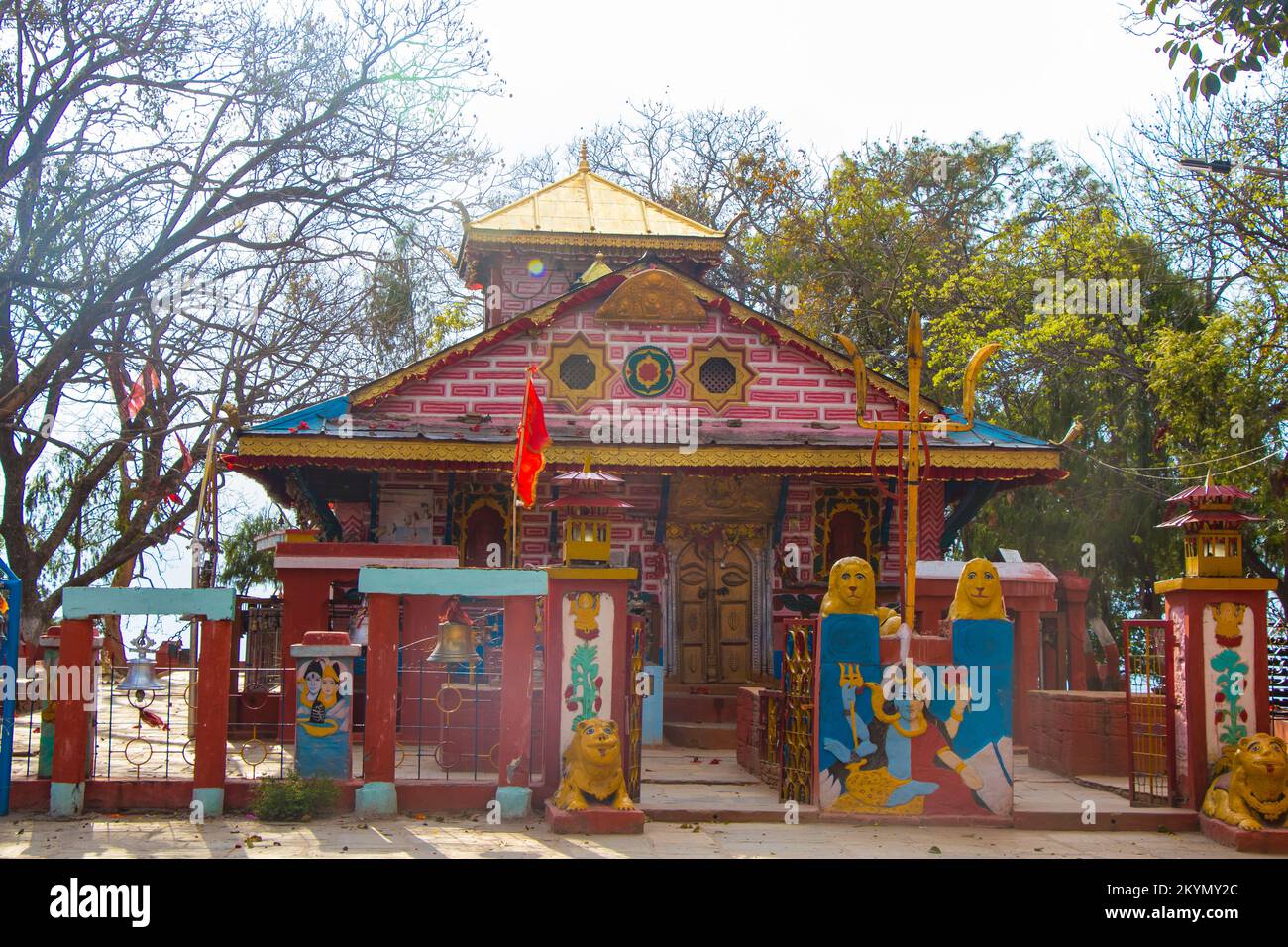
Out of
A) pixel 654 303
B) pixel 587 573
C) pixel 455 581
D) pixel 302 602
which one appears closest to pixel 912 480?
pixel 587 573

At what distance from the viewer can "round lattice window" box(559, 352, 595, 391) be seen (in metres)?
20.5

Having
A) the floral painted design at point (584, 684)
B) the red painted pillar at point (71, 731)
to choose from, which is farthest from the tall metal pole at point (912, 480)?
the red painted pillar at point (71, 731)

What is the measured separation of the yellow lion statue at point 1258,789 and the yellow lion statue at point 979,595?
2.41m

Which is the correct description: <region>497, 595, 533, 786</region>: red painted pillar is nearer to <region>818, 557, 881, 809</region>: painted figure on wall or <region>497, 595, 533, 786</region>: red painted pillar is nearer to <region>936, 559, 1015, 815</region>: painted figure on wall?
<region>818, 557, 881, 809</region>: painted figure on wall

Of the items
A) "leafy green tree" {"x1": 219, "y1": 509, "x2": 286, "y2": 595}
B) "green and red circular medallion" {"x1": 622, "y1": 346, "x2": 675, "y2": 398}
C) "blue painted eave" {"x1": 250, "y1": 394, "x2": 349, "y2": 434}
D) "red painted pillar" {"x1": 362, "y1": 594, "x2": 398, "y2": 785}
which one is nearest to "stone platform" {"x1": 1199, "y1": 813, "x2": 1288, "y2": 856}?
"red painted pillar" {"x1": 362, "y1": 594, "x2": 398, "y2": 785}

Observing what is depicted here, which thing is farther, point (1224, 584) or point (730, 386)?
point (730, 386)

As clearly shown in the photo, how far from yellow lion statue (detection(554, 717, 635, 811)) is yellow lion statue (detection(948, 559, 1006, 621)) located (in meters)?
3.49

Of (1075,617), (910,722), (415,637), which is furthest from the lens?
(1075,617)

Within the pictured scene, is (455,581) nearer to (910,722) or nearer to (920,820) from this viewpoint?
(910,722)

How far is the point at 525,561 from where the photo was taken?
20.3m

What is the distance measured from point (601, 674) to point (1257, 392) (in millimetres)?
15417

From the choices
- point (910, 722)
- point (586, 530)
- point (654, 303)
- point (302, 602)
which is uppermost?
point (654, 303)

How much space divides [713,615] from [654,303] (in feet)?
15.0

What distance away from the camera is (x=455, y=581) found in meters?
13.0
